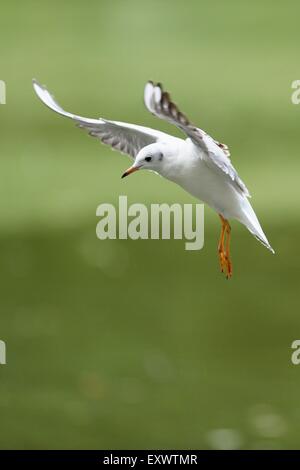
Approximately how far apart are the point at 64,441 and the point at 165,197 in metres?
0.72

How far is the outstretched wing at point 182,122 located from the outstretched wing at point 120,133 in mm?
111

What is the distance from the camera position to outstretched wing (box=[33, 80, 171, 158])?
111cm

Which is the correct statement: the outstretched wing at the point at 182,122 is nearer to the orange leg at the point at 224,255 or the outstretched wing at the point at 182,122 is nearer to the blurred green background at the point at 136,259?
the orange leg at the point at 224,255

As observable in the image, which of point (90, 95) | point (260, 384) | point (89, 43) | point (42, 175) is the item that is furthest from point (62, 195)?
point (260, 384)

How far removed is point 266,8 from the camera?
123 inches

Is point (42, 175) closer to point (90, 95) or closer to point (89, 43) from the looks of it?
point (90, 95)

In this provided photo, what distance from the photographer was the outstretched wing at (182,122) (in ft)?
2.99

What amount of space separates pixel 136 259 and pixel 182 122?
1312mm

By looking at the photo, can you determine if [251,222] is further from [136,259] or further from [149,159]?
[136,259]

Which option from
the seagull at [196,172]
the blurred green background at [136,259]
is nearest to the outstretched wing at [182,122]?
the seagull at [196,172]

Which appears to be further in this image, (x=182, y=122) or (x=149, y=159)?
(x=149, y=159)

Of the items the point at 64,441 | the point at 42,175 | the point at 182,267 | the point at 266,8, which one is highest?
the point at 266,8

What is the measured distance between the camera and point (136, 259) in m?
2.21

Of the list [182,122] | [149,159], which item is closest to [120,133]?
[149,159]
